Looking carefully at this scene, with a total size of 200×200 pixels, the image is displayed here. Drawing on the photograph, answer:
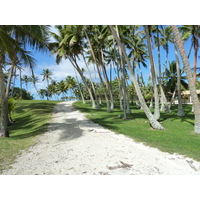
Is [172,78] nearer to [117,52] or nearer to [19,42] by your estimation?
[117,52]

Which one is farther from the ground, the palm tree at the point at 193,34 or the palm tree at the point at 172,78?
the palm tree at the point at 193,34

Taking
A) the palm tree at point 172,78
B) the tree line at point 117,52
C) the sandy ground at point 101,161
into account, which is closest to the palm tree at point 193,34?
the tree line at point 117,52

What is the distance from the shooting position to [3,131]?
723 cm

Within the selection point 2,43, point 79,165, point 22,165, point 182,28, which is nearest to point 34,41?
point 2,43

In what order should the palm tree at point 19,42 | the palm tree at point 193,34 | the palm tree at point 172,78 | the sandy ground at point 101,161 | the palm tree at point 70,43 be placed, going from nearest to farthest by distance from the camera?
the sandy ground at point 101,161 < the palm tree at point 19,42 < the palm tree at point 193,34 < the palm tree at point 70,43 < the palm tree at point 172,78

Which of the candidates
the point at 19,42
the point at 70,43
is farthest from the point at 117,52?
the point at 19,42

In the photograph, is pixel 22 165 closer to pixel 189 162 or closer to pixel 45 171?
pixel 45 171

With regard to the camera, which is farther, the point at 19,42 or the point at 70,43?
the point at 70,43

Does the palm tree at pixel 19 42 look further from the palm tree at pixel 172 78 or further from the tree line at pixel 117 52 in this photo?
the palm tree at pixel 172 78

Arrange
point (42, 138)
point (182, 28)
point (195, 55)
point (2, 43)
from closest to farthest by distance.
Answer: point (2, 43) < point (42, 138) < point (195, 55) < point (182, 28)

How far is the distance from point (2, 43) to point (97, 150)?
547 cm

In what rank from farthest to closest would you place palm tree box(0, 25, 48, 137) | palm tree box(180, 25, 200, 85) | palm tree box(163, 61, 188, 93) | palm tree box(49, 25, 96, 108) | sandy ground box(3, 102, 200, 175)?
palm tree box(163, 61, 188, 93) < palm tree box(49, 25, 96, 108) < palm tree box(180, 25, 200, 85) < palm tree box(0, 25, 48, 137) < sandy ground box(3, 102, 200, 175)

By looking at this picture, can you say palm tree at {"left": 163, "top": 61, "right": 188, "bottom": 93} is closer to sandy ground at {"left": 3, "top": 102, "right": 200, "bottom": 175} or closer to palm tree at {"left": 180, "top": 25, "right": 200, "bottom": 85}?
palm tree at {"left": 180, "top": 25, "right": 200, "bottom": 85}

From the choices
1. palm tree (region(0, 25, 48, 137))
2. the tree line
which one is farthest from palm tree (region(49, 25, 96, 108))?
palm tree (region(0, 25, 48, 137))
